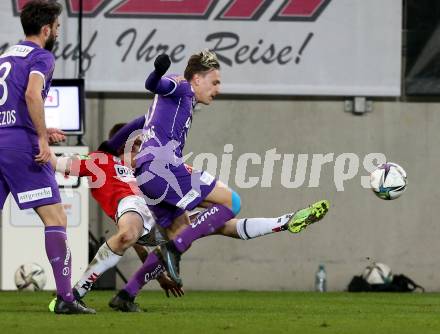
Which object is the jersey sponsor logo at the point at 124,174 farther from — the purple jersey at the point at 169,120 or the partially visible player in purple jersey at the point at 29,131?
the partially visible player in purple jersey at the point at 29,131

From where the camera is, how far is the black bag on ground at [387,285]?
39.2ft

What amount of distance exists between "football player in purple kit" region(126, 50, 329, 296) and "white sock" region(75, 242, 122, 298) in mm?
185

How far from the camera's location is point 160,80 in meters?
7.26

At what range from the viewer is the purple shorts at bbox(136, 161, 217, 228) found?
746 centimetres

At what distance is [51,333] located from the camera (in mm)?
5598

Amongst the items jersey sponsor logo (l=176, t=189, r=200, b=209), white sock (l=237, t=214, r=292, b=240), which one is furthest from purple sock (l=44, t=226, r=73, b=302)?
white sock (l=237, t=214, r=292, b=240)

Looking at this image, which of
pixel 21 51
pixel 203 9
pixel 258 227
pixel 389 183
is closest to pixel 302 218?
pixel 258 227

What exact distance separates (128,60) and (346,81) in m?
2.31

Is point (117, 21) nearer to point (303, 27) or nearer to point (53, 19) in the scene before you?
point (303, 27)

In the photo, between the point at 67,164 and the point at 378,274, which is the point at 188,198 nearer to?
the point at 67,164

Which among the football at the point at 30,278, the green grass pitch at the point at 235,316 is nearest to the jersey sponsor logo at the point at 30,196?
the green grass pitch at the point at 235,316

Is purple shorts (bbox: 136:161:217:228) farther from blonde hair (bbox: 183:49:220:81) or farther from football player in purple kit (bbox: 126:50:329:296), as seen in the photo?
blonde hair (bbox: 183:49:220:81)

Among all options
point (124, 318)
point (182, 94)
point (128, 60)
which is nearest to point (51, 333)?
point (124, 318)

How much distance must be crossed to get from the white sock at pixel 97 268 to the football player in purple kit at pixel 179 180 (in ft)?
0.61
